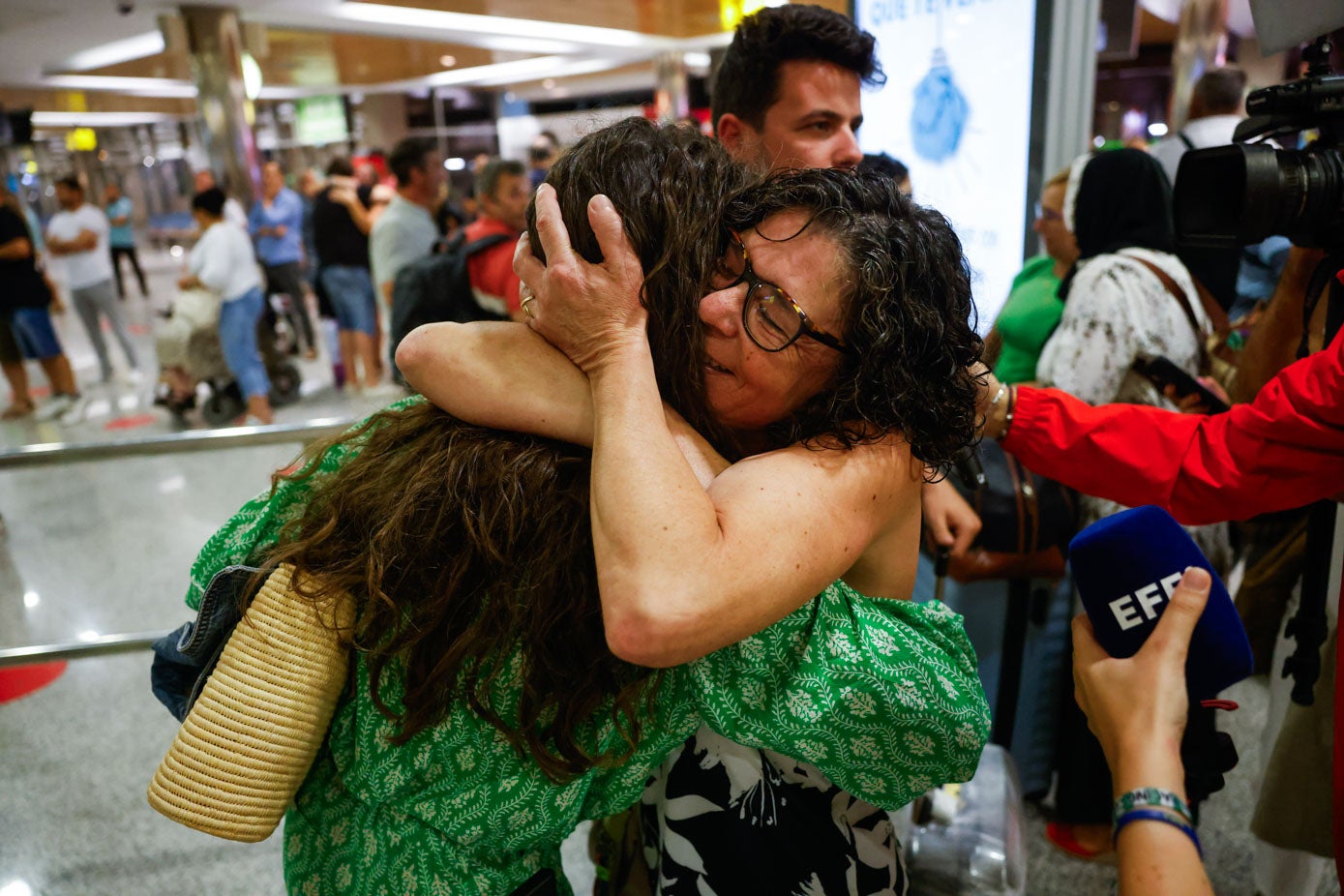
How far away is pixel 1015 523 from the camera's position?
6.77 feet

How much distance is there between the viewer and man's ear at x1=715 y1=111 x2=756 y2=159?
190 centimetres

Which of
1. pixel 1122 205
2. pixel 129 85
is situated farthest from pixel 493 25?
pixel 1122 205

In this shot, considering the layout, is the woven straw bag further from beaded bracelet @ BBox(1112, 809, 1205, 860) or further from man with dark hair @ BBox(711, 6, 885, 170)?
man with dark hair @ BBox(711, 6, 885, 170)

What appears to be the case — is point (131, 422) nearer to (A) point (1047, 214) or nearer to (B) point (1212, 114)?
(A) point (1047, 214)

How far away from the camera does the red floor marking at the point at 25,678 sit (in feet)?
10.1

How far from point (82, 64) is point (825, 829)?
56.9 ft

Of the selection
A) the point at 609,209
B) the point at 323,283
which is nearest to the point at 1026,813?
the point at 609,209

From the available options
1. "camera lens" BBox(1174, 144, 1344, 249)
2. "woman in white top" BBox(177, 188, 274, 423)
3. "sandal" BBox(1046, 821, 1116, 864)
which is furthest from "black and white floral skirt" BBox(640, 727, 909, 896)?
"woman in white top" BBox(177, 188, 274, 423)

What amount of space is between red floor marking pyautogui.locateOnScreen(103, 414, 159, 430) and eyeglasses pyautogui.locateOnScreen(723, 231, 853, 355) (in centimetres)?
732

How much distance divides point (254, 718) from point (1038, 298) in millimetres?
2597

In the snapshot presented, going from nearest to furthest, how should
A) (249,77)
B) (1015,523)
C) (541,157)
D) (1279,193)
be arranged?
(1279,193) < (1015,523) < (541,157) < (249,77)

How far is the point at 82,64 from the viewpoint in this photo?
13.8 metres

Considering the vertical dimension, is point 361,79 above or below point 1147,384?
above

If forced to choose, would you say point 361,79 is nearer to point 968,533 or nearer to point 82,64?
point 82,64
